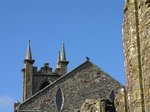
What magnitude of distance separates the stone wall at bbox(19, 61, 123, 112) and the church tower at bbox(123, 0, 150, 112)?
26.9 m

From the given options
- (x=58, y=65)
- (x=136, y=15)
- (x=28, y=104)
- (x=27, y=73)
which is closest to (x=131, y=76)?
(x=136, y=15)

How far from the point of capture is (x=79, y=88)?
1404 inches

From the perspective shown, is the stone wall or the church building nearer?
the church building

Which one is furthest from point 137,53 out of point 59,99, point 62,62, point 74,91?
point 62,62

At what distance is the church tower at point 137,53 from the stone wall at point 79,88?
88.2 feet

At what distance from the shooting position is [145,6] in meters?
7.45

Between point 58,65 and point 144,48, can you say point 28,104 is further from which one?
point 144,48

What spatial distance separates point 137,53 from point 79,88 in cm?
2844

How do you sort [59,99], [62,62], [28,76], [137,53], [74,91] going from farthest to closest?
[62,62]
[28,76]
[74,91]
[59,99]
[137,53]

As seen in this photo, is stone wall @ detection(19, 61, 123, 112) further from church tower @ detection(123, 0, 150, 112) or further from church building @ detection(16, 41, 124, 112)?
church tower @ detection(123, 0, 150, 112)

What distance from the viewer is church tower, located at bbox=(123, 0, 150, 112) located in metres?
7.08

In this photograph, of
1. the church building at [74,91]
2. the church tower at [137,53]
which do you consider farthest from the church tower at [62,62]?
the church tower at [137,53]

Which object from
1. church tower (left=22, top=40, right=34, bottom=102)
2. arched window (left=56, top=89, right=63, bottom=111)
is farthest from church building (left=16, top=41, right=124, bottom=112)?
church tower (left=22, top=40, right=34, bottom=102)

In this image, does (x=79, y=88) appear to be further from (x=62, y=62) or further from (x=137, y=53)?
(x=137, y=53)
